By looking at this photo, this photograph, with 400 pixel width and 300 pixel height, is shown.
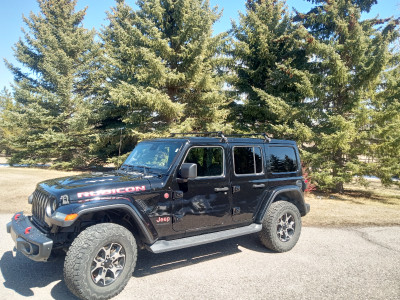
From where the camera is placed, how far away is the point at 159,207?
143 inches

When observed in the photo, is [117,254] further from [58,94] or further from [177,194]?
[58,94]

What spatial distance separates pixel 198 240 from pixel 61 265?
2.25 metres

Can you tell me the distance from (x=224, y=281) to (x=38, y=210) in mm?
2803

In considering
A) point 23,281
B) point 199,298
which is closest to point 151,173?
point 199,298

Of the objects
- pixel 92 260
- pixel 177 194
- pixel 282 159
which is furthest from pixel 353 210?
pixel 92 260

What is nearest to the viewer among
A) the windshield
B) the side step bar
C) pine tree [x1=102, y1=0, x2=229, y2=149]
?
the side step bar

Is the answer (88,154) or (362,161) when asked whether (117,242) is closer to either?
(362,161)

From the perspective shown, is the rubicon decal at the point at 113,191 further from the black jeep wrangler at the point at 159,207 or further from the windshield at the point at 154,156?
the windshield at the point at 154,156

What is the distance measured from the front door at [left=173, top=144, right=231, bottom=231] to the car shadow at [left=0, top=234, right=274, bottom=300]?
2.72ft

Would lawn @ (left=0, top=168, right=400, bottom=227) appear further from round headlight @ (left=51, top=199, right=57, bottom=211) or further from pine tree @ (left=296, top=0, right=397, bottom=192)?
round headlight @ (left=51, top=199, right=57, bottom=211)

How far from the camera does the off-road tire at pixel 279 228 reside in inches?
186

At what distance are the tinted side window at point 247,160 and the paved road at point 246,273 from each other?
153 cm

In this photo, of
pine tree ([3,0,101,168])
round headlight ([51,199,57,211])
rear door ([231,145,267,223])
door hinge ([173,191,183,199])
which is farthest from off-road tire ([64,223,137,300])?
pine tree ([3,0,101,168])

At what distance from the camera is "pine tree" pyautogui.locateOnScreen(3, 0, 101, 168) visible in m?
18.7
